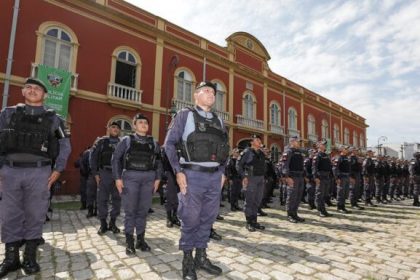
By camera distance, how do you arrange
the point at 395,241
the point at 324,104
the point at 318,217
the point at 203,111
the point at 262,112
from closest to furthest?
1. the point at 203,111
2. the point at 395,241
3. the point at 318,217
4. the point at 262,112
5. the point at 324,104

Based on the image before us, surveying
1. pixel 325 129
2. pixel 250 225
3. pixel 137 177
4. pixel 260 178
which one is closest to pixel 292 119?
pixel 325 129

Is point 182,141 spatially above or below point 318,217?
above

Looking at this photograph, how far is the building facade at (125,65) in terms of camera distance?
1041cm

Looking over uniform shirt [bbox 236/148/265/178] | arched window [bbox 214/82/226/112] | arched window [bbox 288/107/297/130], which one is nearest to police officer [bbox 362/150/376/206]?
uniform shirt [bbox 236/148/265/178]

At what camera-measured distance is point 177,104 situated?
14.7 m

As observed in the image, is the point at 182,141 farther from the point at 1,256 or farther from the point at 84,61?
the point at 84,61

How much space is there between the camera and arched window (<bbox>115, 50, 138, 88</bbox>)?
1304cm

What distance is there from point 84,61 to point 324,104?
2295cm

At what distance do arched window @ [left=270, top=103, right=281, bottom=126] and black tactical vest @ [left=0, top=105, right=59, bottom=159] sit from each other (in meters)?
19.3

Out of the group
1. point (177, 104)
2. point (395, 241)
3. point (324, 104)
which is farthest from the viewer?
point (324, 104)

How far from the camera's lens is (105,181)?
4910 mm

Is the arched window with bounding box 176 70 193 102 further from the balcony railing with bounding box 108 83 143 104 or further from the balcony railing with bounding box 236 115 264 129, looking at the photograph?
the balcony railing with bounding box 236 115 264 129

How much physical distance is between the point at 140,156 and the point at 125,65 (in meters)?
10.8

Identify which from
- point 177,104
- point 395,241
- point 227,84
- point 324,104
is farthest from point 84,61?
point 324,104
